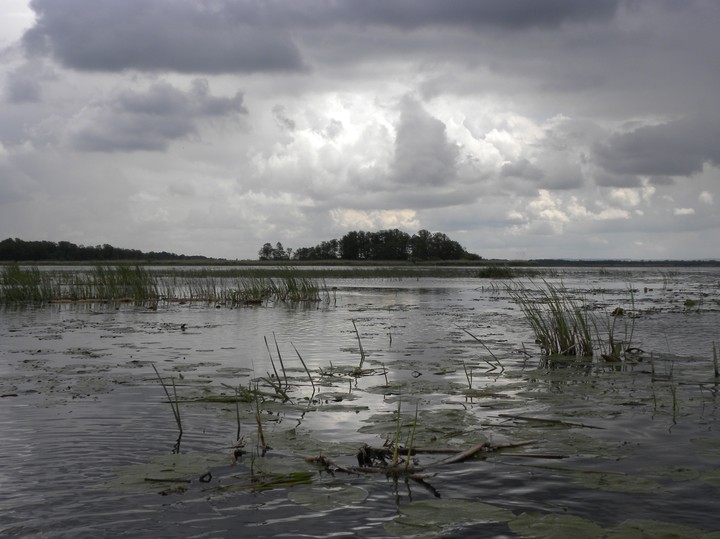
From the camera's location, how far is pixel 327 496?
4.78m

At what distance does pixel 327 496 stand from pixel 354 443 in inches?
56.0

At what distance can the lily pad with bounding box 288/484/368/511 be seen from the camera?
463 centimetres

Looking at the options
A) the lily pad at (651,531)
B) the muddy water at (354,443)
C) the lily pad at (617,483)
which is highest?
the lily pad at (651,531)

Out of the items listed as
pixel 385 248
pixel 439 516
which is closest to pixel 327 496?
pixel 439 516

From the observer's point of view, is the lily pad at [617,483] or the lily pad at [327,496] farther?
the lily pad at [617,483]

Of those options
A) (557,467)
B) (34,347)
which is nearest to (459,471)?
(557,467)

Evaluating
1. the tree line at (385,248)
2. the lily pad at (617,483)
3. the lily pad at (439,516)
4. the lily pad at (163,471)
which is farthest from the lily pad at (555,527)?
the tree line at (385,248)

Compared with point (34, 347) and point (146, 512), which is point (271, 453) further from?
point (34, 347)

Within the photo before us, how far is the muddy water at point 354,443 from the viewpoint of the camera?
14.4 ft

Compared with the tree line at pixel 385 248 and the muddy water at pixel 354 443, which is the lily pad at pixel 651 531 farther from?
the tree line at pixel 385 248

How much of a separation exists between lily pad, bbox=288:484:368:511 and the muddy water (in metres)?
0.02

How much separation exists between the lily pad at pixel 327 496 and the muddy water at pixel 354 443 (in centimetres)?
2

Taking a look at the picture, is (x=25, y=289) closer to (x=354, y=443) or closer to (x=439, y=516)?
(x=354, y=443)

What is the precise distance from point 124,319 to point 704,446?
62.1 ft
